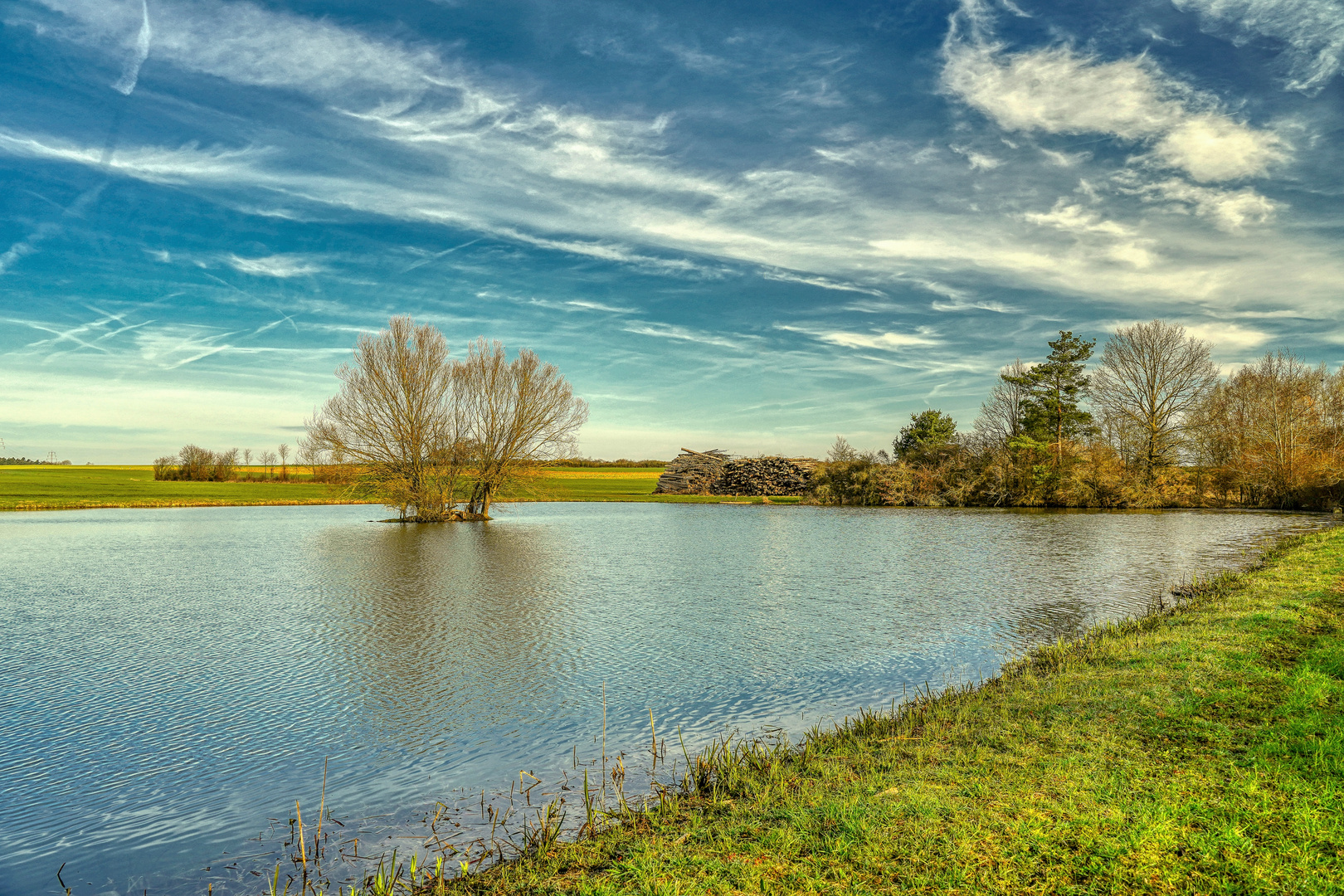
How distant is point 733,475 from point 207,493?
42.7 metres

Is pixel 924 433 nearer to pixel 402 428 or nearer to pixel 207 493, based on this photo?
pixel 402 428

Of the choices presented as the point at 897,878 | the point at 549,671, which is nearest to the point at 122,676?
the point at 549,671

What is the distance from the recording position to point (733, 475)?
179ft

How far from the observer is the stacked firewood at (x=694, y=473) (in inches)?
2219

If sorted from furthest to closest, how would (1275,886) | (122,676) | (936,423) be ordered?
(936,423) → (122,676) → (1275,886)

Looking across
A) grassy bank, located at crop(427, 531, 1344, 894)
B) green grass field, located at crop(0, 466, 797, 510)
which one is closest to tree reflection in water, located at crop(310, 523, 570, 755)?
grassy bank, located at crop(427, 531, 1344, 894)

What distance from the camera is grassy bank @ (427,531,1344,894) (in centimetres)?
339

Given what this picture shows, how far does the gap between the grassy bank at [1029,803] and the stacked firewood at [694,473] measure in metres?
49.7

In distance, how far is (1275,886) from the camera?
3.24 metres

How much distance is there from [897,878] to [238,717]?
236 inches

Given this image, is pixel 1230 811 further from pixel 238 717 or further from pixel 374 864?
pixel 238 717

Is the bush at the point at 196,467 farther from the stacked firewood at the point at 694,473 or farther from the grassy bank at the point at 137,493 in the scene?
the stacked firewood at the point at 694,473

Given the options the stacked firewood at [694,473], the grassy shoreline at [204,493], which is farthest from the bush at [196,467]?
the stacked firewood at [694,473]

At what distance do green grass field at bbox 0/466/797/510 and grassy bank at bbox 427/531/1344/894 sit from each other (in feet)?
99.3
